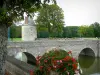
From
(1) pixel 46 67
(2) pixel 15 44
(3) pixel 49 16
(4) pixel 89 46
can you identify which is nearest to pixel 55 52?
(1) pixel 46 67

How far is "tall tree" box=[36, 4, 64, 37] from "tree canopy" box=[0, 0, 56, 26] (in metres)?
26.7

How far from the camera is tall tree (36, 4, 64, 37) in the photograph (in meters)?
32.1

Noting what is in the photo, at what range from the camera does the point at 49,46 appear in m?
22.7

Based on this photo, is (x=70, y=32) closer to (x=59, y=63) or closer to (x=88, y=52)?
(x=88, y=52)

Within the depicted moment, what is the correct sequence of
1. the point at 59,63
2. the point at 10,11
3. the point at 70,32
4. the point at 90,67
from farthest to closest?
the point at 70,32 → the point at 90,67 → the point at 10,11 → the point at 59,63

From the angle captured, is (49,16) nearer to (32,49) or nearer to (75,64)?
(32,49)

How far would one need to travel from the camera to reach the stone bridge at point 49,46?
20.0 metres

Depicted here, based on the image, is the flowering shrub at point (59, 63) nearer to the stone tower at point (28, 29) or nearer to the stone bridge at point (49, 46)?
the stone bridge at point (49, 46)

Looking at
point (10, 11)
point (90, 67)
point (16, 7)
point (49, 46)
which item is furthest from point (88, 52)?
point (10, 11)

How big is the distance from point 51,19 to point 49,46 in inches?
421

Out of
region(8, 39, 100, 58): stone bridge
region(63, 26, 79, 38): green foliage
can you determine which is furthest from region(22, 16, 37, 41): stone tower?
region(63, 26, 79, 38): green foliage

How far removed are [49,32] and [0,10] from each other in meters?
28.5

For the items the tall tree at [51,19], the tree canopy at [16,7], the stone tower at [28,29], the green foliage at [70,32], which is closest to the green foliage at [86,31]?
the green foliage at [70,32]

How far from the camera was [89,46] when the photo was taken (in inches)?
Result: 1096
